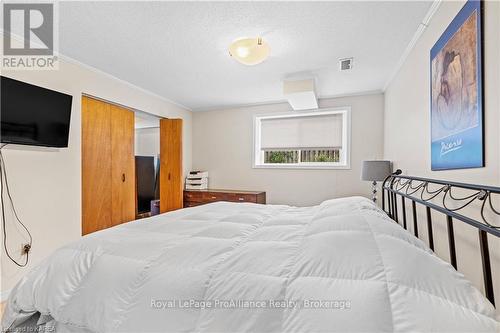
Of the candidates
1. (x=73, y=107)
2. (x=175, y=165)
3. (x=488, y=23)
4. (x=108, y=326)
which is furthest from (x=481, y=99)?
(x=175, y=165)

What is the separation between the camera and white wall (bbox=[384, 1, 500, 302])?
1081 millimetres

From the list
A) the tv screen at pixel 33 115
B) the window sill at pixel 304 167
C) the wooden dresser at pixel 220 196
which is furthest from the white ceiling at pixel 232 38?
the wooden dresser at pixel 220 196

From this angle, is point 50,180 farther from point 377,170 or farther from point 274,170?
point 377,170

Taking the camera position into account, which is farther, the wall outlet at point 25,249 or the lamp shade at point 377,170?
the lamp shade at point 377,170

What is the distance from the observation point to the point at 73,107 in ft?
9.04

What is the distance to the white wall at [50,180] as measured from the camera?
221 centimetres

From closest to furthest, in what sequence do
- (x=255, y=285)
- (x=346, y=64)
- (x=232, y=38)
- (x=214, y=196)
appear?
(x=255, y=285) < (x=232, y=38) < (x=346, y=64) < (x=214, y=196)

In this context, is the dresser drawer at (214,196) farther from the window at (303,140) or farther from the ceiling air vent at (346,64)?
the ceiling air vent at (346,64)

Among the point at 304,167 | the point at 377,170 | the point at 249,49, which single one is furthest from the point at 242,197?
the point at 249,49

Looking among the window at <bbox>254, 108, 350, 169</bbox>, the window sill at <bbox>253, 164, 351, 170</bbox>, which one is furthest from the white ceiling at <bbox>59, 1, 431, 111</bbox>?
the window sill at <bbox>253, 164, 351, 170</bbox>

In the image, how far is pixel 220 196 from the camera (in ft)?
13.5

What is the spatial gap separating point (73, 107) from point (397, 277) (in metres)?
3.38

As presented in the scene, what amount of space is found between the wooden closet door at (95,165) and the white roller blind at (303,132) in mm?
2538

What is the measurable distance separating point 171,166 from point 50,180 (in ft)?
6.38
